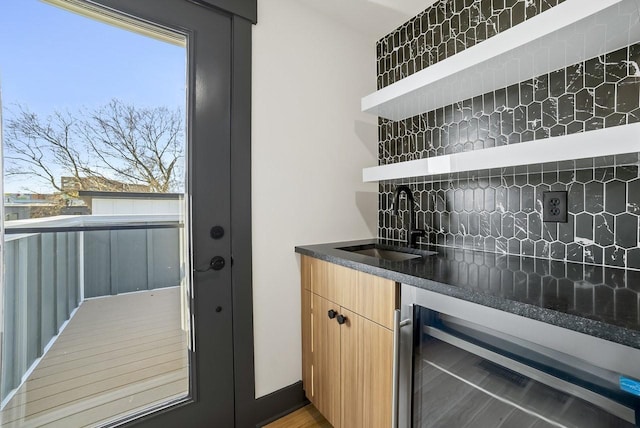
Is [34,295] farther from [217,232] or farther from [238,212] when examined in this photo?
[238,212]

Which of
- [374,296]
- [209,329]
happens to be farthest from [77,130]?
[374,296]

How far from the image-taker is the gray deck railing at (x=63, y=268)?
1013 mm

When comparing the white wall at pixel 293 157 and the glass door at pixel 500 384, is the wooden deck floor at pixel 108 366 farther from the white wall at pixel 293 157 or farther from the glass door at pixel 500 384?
the glass door at pixel 500 384

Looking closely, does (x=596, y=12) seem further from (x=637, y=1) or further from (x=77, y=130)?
(x=77, y=130)

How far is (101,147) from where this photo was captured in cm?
115

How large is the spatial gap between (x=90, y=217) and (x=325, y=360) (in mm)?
1235

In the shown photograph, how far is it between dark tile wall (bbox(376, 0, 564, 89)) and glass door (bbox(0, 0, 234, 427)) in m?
1.07

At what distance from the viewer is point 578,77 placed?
1.08m

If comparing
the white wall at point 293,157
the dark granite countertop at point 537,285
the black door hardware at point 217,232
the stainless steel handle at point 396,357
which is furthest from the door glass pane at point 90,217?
the stainless steel handle at point 396,357

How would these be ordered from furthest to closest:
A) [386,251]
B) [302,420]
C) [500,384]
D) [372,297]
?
[386,251] → [302,420] → [372,297] → [500,384]

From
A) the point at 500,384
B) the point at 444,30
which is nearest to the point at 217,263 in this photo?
the point at 500,384

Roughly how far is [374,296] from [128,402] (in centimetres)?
118

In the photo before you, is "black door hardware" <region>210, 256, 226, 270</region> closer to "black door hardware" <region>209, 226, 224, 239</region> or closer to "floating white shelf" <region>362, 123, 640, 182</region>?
"black door hardware" <region>209, 226, 224, 239</region>

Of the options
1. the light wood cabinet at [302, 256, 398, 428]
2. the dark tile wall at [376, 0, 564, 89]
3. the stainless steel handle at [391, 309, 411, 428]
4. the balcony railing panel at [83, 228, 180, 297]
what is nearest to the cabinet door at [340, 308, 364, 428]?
the light wood cabinet at [302, 256, 398, 428]
